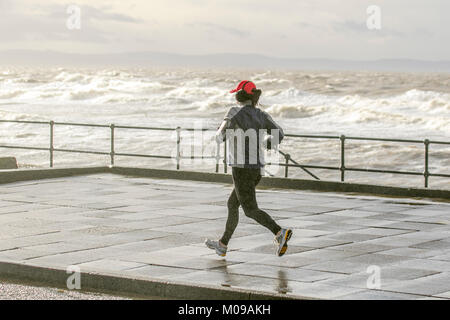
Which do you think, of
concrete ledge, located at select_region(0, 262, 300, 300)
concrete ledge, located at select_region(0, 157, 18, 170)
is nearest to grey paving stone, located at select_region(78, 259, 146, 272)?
concrete ledge, located at select_region(0, 262, 300, 300)

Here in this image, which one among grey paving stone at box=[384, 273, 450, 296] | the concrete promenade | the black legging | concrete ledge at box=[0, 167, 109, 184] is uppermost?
the black legging

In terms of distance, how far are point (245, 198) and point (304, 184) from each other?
726 centimetres

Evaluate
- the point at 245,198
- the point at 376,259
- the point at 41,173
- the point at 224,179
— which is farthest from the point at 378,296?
the point at 41,173

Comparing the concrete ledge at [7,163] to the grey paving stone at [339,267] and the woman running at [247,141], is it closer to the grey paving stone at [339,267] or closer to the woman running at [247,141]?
the woman running at [247,141]

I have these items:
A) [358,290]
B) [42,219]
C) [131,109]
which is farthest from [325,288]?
[131,109]

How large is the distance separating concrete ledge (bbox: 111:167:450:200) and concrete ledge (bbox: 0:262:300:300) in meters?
8.46

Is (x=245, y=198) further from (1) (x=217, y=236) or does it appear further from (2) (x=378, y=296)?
(2) (x=378, y=296)

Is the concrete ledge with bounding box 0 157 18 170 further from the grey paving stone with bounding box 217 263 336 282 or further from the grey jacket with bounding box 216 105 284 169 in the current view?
the grey paving stone with bounding box 217 263 336 282

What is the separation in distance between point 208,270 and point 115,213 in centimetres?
440

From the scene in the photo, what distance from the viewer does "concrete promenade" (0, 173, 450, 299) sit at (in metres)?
8.66

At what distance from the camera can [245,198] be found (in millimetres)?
9828
